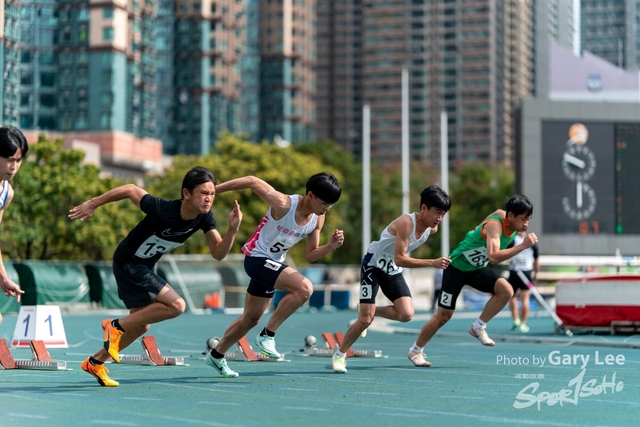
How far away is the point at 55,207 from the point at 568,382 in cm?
4023

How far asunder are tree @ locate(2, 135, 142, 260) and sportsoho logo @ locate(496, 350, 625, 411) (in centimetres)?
3460

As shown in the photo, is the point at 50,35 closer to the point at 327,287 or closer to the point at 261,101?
the point at 327,287

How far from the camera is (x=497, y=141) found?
19088 centimetres

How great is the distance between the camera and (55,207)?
48875mm

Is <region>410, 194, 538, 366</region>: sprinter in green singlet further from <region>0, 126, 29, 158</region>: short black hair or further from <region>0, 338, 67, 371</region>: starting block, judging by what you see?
<region>0, 126, 29, 158</region>: short black hair

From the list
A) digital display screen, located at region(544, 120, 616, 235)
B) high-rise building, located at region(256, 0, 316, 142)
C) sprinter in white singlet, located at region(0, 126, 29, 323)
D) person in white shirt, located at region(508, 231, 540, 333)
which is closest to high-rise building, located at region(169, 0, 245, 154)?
high-rise building, located at region(256, 0, 316, 142)

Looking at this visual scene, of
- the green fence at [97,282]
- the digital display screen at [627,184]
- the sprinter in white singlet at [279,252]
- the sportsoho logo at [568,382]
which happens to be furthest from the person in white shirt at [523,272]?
the digital display screen at [627,184]

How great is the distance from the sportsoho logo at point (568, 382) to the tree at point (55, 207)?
34599 mm

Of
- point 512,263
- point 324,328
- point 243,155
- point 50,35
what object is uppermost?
point 50,35

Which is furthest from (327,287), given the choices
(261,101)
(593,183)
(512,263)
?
(261,101)

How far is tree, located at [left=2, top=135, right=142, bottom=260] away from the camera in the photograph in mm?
47531

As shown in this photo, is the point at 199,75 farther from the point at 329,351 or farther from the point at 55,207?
the point at 329,351

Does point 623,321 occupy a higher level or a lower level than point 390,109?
lower

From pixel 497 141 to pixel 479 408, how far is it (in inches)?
7270
